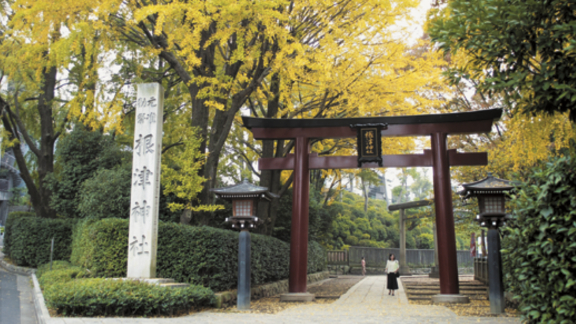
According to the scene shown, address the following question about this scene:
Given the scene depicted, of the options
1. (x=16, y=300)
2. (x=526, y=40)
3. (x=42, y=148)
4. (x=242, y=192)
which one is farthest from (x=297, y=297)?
(x=42, y=148)

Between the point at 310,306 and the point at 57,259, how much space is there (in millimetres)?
9623

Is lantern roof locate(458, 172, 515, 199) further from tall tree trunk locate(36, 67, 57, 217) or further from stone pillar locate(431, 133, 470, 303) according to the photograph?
tall tree trunk locate(36, 67, 57, 217)

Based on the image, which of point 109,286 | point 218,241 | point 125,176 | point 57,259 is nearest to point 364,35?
point 218,241

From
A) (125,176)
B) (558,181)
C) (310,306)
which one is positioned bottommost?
(310,306)

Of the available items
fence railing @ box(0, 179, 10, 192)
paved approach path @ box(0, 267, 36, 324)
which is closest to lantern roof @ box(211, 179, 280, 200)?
paved approach path @ box(0, 267, 36, 324)

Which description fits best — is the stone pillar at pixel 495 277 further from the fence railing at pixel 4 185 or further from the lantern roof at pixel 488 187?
the fence railing at pixel 4 185

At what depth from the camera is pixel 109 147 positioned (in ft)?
46.6

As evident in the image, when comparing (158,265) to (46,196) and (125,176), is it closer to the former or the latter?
(125,176)

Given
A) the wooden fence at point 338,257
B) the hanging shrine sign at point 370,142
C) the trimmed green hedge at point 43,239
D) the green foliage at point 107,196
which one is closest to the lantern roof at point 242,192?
the hanging shrine sign at point 370,142

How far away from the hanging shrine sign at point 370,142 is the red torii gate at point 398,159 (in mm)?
228

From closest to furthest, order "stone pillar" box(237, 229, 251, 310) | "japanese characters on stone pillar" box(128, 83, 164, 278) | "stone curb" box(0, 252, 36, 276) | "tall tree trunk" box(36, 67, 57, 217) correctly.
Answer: "japanese characters on stone pillar" box(128, 83, 164, 278) → "stone pillar" box(237, 229, 251, 310) → "stone curb" box(0, 252, 36, 276) → "tall tree trunk" box(36, 67, 57, 217)

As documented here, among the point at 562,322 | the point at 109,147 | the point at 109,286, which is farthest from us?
the point at 109,147

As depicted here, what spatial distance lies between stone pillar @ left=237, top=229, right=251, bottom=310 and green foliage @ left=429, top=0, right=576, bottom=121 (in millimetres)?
6303

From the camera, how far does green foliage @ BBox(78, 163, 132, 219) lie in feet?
38.3
